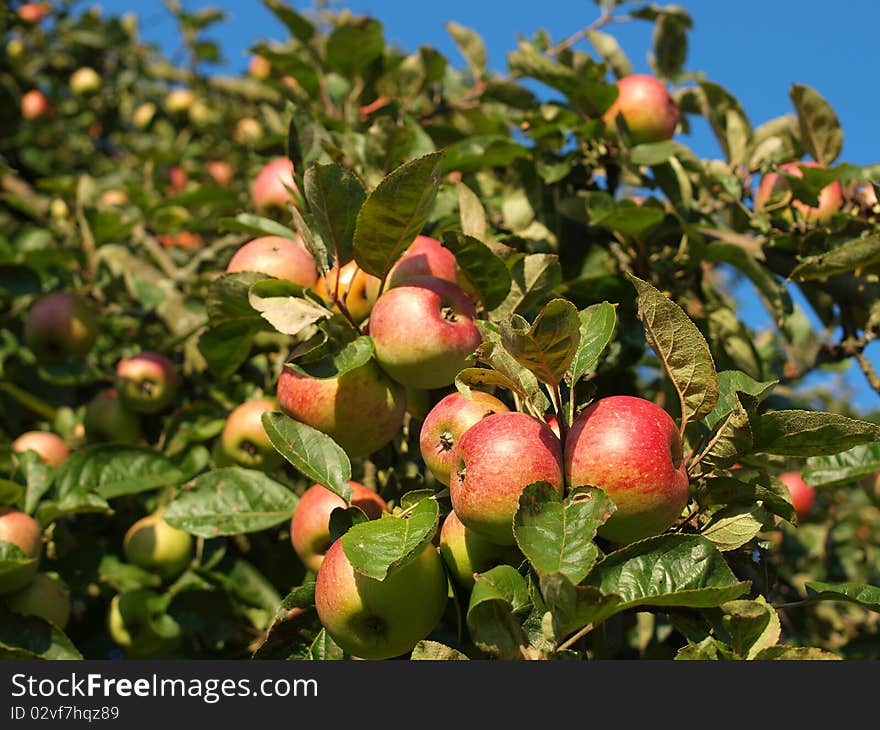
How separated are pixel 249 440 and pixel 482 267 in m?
0.76

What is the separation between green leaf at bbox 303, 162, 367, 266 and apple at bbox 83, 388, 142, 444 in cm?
124

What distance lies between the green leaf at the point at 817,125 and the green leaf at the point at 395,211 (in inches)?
44.8

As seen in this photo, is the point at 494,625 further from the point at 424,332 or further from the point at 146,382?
the point at 146,382

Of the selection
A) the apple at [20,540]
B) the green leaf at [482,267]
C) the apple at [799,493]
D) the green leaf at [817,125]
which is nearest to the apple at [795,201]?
the green leaf at [817,125]

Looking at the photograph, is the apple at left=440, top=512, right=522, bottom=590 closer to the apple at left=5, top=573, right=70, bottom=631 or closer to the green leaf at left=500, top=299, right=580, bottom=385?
the green leaf at left=500, top=299, right=580, bottom=385

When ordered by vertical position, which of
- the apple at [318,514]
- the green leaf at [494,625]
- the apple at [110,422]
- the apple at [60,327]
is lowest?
the green leaf at [494,625]

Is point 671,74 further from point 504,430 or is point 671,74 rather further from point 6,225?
point 6,225

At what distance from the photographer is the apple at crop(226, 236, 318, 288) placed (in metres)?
1.50

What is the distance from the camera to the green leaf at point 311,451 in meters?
1.23

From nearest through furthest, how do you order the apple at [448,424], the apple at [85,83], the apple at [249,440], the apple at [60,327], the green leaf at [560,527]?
the green leaf at [560,527] → the apple at [448,424] → the apple at [249,440] → the apple at [60,327] → the apple at [85,83]

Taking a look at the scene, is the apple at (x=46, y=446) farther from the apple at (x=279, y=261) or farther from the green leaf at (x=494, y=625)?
the green leaf at (x=494, y=625)

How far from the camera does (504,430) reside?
1040 mm

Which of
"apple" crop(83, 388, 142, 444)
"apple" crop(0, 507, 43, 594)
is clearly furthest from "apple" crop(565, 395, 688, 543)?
"apple" crop(83, 388, 142, 444)

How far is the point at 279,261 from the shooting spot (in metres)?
1.51
